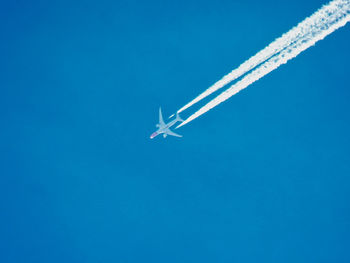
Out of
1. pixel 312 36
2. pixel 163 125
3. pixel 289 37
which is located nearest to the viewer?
pixel 312 36

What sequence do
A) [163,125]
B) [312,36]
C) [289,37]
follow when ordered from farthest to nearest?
[163,125] < [289,37] < [312,36]

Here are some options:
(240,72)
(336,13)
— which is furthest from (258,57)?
(336,13)

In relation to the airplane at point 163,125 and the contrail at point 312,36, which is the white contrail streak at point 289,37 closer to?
the contrail at point 312,36

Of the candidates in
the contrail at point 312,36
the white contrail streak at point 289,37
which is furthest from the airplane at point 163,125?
the contrail at point 312,36

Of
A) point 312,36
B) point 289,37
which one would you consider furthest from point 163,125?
point 312,36

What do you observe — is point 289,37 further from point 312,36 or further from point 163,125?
point 163,125

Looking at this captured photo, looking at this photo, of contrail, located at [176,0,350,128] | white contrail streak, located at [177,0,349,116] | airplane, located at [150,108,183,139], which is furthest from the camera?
airplane, located at [150,108,183,139]

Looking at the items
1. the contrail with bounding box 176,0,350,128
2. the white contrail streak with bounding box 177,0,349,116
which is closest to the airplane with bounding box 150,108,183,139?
the white contrail streak with bounding box 177,0,349,116

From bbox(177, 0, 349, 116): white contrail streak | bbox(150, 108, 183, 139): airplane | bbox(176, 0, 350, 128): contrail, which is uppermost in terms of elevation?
bbox(150, 108, 183, 139): airplane

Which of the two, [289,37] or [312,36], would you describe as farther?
[289,37]

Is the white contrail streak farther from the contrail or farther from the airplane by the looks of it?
the airplane

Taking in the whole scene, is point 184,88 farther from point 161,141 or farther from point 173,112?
point 161,141

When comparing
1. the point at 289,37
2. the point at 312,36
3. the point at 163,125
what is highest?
the point at 163,125
